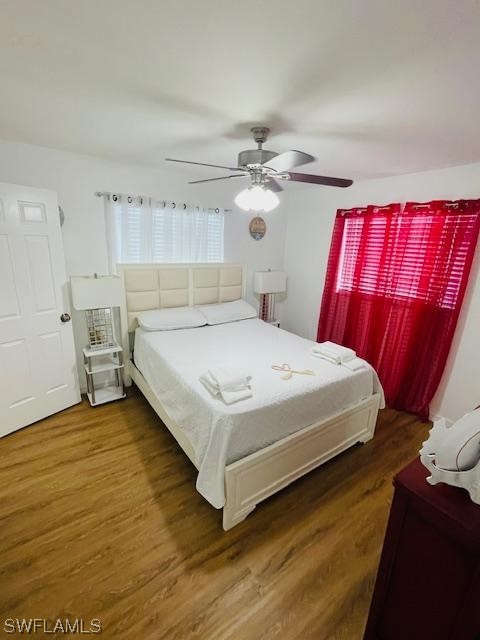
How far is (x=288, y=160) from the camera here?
1648mm

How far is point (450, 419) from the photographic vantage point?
2.83 m

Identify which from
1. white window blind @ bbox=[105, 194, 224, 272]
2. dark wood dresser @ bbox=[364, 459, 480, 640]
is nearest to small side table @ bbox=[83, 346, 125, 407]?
white window blind @ bbox=[105, 194, 224, 272]

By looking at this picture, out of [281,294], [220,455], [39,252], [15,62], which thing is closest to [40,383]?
[39,252]

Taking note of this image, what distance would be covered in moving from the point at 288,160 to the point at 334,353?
1.56 m

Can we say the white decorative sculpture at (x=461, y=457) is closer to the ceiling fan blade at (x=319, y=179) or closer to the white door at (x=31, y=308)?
the ceiling fan blade at (x=319, y=179)

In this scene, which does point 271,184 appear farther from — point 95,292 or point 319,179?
point 95,292

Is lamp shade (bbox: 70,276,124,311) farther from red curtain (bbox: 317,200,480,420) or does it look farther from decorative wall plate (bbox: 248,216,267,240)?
red curtain (bbox: 317,200,480,420)

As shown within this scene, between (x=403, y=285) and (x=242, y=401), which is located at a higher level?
(x=403, y=285)

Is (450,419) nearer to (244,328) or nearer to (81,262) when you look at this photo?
(244,328)

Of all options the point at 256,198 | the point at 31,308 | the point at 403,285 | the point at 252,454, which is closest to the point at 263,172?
the point at 256,198

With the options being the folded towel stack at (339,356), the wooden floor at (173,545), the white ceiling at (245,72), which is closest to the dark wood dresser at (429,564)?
the wooden floor at (173,545)

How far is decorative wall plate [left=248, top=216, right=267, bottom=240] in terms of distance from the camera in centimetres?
395

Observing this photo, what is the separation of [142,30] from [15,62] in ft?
2.13

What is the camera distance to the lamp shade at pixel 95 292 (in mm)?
2617
